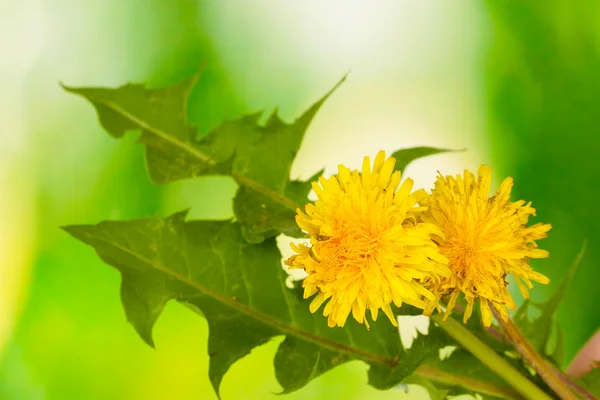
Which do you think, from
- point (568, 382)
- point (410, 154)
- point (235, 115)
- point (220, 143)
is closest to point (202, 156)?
point (220, 143)

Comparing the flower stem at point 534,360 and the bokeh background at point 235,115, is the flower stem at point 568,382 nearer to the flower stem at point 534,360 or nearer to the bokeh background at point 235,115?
the flower stem at point 534,360

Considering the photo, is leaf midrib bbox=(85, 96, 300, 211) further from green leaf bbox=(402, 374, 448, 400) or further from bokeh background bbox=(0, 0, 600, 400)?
bokeh background bbox=(0, 0, 600, 400)

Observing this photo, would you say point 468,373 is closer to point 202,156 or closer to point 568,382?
point 568,382

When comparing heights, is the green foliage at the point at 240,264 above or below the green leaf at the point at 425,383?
above

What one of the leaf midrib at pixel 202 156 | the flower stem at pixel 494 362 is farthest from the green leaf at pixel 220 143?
the flower stem at pixel 494 362

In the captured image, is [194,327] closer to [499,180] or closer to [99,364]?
[99,364]

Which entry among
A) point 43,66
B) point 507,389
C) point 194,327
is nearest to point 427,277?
point 507,389
